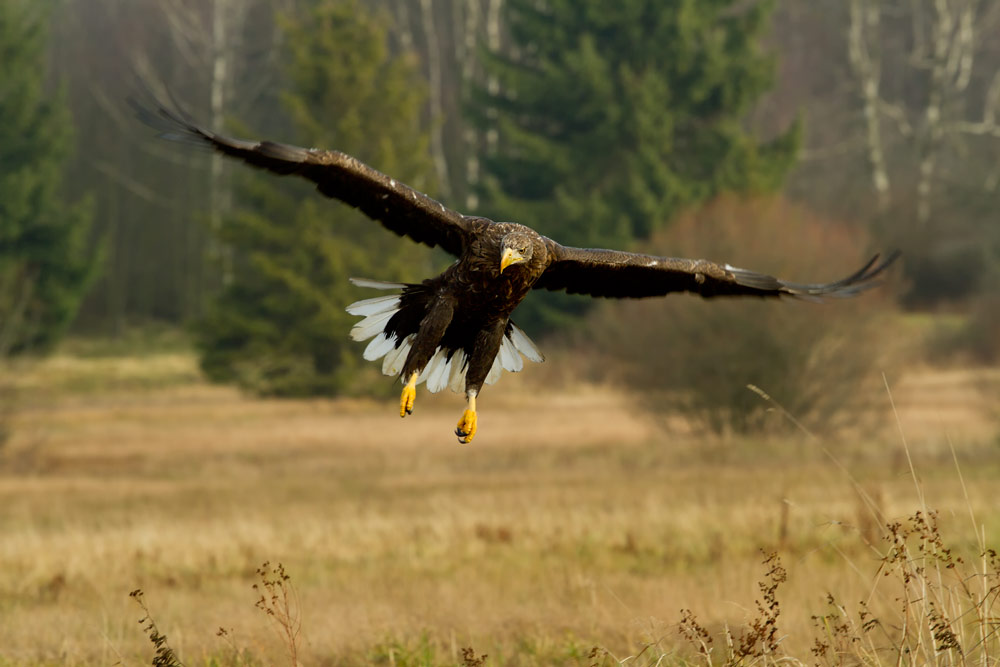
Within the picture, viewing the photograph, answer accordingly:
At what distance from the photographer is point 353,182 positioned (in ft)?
22.7

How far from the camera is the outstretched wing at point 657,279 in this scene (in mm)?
7199

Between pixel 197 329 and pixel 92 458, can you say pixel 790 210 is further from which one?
pixel 197 329

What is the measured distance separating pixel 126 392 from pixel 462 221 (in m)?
23.8

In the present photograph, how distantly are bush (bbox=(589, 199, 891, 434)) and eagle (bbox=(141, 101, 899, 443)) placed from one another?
32.4ft

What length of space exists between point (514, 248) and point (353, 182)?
3.38 ft

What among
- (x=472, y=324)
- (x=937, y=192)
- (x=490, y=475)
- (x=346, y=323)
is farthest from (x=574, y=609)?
(x=937, y=192)

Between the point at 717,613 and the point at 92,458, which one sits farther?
the point at 92,458

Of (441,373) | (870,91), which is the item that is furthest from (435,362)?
(870,91)

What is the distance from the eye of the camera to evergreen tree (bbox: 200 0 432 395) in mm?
27188

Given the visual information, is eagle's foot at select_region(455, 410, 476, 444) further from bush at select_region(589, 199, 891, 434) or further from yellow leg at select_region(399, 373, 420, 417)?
bush at select_region(589, 199, 891, 434)

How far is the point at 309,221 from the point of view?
27.2m

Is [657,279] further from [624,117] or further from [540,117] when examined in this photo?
[540,117]

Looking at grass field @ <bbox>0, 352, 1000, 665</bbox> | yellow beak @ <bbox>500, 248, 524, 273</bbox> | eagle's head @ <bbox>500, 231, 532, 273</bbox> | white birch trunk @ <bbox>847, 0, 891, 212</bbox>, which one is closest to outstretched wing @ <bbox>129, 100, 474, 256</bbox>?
eagle's head @ <bbox>500, 231, 532, 273</bbox>

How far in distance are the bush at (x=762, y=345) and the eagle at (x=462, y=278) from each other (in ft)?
32.4
